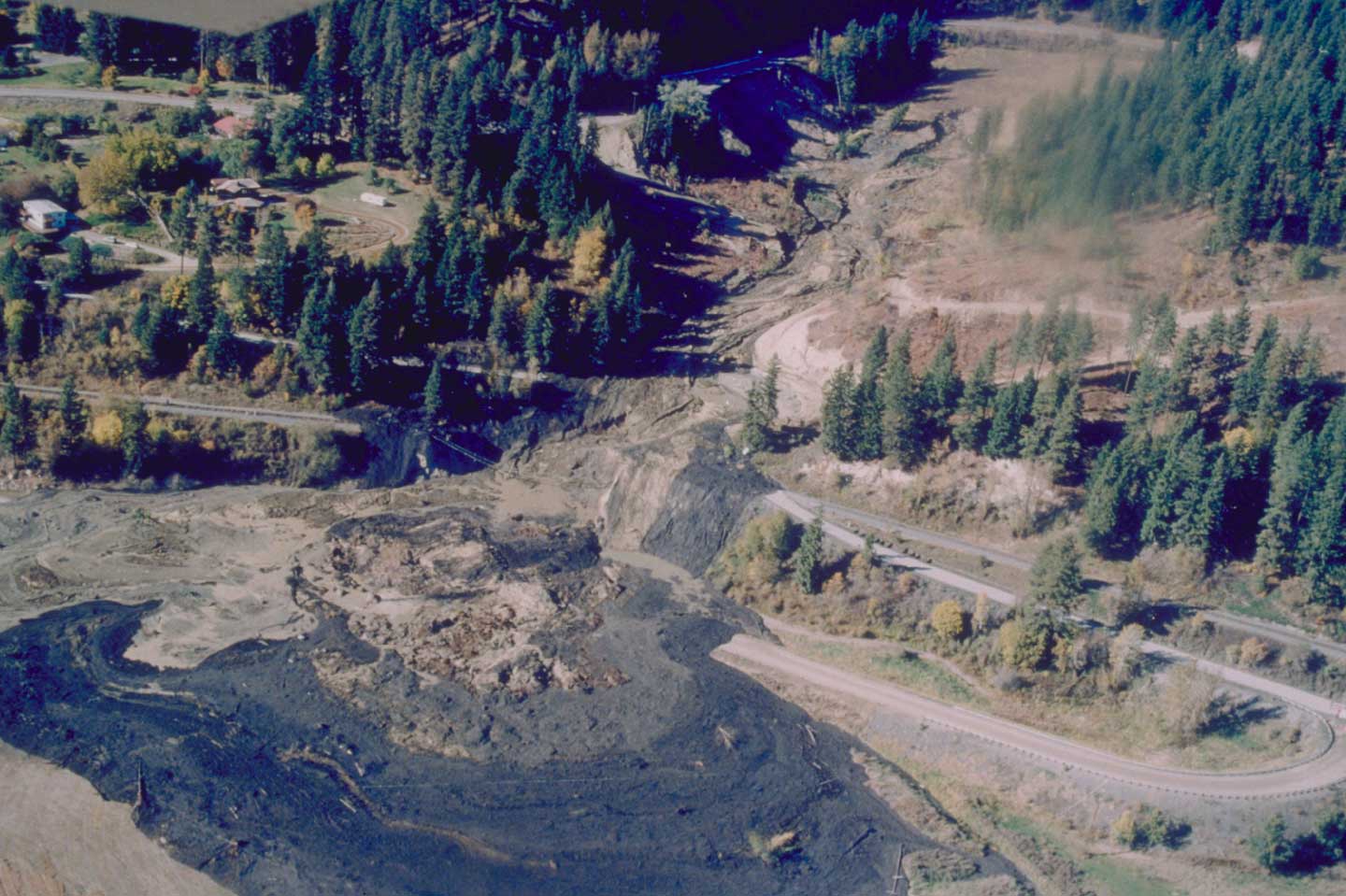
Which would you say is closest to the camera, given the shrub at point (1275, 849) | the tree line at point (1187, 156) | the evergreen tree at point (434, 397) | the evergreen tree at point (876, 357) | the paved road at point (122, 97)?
the shrub at point (1275, 849)

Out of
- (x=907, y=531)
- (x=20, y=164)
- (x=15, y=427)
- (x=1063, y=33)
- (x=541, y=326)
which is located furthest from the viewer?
(x=1063, y=33)

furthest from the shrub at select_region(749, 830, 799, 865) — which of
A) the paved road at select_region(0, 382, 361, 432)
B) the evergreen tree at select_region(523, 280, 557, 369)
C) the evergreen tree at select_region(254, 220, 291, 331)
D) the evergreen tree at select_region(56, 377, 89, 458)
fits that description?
the evergreen tree at select_region(56, 377, 89, 458)

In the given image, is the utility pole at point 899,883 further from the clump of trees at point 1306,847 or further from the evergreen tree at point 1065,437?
the evergreen tree at point 1065,437

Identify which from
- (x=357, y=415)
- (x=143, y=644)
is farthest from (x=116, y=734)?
(x=357, y=415)

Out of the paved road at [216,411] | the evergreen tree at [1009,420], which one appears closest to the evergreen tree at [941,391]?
the evergreen tree at [1009,420]

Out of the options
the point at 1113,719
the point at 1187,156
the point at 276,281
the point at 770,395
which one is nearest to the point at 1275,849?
the point at 1113,719

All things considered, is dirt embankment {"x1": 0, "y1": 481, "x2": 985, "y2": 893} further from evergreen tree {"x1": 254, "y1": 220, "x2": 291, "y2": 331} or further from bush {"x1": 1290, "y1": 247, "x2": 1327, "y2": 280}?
bush {"x1": 1290, "y1": 247, "x2": 1327, "y2": 280}

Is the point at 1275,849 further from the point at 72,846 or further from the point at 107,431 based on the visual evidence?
the point at 107,431
